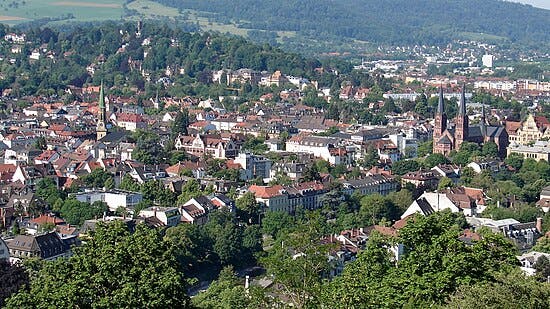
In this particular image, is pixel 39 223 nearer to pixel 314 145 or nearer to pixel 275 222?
pixel 275 222

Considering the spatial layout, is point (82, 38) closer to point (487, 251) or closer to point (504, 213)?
point (504, 213)

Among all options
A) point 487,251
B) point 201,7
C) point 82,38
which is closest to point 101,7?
point 201,7

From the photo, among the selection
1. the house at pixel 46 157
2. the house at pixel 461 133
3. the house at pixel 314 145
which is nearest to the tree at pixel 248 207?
the house at pixel 46 157

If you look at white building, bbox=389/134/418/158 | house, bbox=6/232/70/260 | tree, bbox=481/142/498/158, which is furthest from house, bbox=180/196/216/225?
white building, bbox=389/134/418/158

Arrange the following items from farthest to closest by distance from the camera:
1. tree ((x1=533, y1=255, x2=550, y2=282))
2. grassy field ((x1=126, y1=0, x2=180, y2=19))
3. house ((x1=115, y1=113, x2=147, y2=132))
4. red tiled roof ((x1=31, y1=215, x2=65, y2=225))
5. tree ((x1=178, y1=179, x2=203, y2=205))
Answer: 1. grassy field ((x1=126, y1=0, x2=180, y2=19))
2. house ((x1=115, y1=113, x2=147, y2=132))
3. tree ((x1=178, y1=179, x2=203, y2=205))
4. red tiled roof ((x1=31, y1=215, x2=65, y2=225))
5. tree ((x1=533, y1=255, x2=550, y2=282))

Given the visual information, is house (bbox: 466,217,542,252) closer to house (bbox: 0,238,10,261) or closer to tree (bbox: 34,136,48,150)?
house (bbox: 0,238,10,261)
